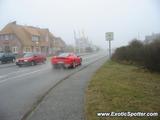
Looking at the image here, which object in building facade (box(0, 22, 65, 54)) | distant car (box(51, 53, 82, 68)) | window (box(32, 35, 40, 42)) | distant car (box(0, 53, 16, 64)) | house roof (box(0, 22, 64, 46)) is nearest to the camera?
distant car (box(51, 53, 82, 68))

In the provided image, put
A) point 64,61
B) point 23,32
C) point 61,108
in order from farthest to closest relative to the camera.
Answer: point 23,32
point 64,61
point 61,108

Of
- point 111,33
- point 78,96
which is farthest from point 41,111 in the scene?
point 111,33

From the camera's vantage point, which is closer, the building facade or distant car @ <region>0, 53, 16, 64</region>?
distant car @ <region>0, 53, 16, 64</region>

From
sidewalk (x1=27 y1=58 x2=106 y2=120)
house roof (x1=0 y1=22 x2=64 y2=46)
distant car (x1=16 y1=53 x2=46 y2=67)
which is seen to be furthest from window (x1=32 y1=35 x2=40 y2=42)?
sidewalk (x1=27 y1=58 x2=106 y2=120)

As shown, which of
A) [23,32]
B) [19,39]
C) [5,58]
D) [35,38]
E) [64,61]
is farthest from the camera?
[35,38]

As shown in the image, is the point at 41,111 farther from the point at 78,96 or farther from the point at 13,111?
the point at 78,96

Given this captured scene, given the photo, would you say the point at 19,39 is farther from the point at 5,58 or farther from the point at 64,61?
the point at 64,61

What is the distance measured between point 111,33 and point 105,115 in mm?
26071

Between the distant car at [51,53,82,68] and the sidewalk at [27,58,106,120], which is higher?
the distant car at [51,53,82,68]

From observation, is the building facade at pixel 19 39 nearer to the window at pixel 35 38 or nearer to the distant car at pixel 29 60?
the window at pixel 35 38

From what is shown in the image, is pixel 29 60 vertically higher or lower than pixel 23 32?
lower

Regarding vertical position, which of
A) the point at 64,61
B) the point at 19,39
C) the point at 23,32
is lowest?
the point at 64,61

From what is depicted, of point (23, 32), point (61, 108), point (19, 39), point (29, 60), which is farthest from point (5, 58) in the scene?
point (23, 32)

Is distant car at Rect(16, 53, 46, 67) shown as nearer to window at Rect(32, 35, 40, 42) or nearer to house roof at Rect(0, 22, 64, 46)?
house roof at Rect(0, 22, 64, 46)
